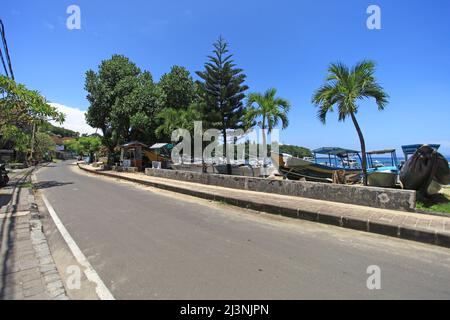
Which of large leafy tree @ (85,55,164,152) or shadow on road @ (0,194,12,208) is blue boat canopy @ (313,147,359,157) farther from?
shadow on road @ (0,194,12,208)

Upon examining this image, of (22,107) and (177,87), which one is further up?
(177,87)

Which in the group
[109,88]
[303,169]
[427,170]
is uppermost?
[109,88]

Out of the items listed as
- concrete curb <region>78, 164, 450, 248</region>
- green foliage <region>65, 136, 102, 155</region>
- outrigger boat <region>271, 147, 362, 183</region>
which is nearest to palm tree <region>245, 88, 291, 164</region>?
outrigger boat <region>271, 147, 362, 183</region>

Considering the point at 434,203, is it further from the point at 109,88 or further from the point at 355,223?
the point at 109,88

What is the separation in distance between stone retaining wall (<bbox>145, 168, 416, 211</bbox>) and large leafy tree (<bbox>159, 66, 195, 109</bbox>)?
14701 millimetres

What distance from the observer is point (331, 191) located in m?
8.34

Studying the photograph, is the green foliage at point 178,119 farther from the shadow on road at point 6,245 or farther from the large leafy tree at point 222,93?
the shadow on road at point 6,245

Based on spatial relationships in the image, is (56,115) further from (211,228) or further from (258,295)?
(258,295)

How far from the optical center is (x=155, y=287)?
10.9ft

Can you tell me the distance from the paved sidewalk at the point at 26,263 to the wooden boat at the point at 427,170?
8778 millimetres

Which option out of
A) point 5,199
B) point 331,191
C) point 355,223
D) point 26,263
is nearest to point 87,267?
point 26,263

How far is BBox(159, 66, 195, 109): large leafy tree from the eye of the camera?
26000 millimetres

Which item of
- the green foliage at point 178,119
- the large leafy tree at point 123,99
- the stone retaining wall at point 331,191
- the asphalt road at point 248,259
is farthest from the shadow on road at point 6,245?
the large leafy tree at point 123,99

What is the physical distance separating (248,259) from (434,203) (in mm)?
6389
